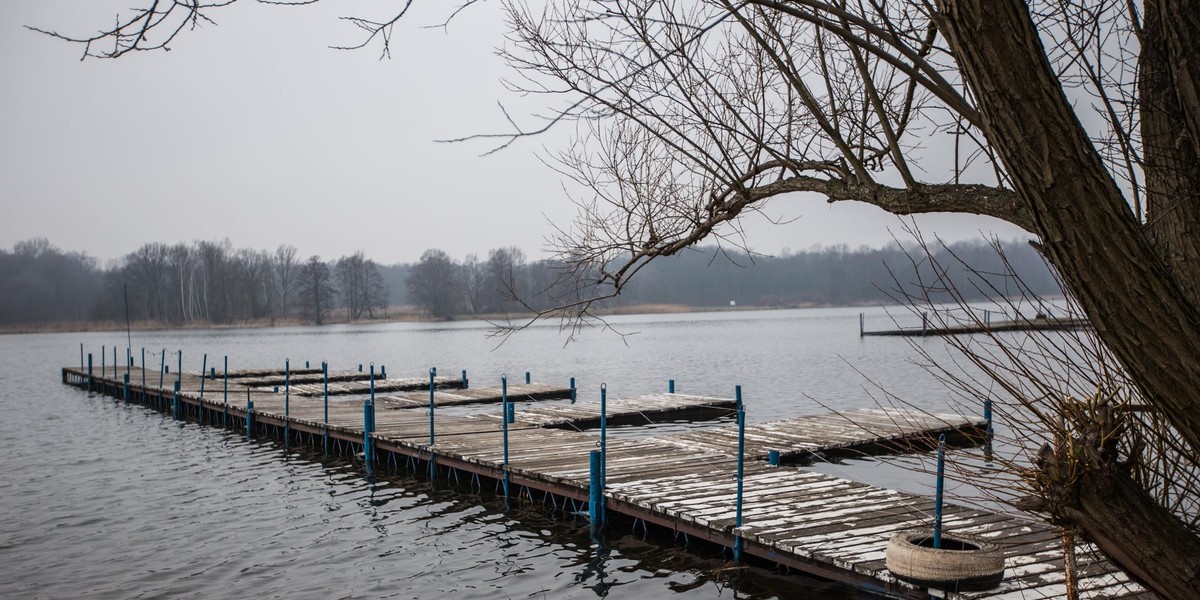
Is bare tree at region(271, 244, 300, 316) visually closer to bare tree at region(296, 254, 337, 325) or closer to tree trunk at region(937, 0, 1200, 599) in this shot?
bare tree at region(296, 254, 337, 325)

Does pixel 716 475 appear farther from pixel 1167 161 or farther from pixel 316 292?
pixel 316 292

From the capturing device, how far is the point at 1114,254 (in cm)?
253

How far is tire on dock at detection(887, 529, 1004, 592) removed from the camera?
7.42m

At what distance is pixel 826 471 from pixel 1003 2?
14897 mm

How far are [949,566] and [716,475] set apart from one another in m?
5.46

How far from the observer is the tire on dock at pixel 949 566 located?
7418mm

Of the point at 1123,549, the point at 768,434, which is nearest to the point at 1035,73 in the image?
the point at 1123,549

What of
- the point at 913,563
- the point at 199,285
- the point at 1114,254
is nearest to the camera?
the point at 1114,254

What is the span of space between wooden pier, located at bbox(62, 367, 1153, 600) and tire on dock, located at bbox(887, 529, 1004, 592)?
12cm

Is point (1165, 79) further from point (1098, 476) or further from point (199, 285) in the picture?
point (199, 285)

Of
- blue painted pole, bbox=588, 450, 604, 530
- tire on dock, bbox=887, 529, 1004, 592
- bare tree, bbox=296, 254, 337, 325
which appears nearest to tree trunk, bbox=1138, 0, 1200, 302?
tire on dock, bbox=887, 529, 1004, 592

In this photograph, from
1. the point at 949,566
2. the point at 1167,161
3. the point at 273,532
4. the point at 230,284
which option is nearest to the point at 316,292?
the point at 230,284

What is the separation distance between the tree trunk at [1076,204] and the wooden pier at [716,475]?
55.3 inches

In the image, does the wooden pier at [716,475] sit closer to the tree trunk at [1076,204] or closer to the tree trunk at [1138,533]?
the tree trunk at [1138,533]
